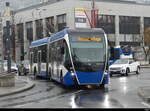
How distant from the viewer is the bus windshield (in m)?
22.2

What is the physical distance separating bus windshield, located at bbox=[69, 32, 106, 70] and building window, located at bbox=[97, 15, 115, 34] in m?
66.8

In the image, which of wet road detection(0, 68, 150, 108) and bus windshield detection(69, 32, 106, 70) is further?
bus windshield detection(69, 32, 106, 70)

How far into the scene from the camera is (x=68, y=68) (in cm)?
2211

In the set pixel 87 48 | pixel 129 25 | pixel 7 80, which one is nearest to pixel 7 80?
pixel 7 80

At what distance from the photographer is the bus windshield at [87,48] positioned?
2216 centimetres

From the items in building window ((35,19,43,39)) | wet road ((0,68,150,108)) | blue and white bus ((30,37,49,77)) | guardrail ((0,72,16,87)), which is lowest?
wet road ((0,68,150,108))

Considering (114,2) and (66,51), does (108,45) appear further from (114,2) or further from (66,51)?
(114,2)

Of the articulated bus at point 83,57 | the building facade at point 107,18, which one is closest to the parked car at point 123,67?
the articulated bus at point 83,57

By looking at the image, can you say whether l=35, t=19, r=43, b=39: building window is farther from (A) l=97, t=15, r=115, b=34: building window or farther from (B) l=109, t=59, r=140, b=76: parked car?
(B) l=109, t=59, r=140, b=76: parked car

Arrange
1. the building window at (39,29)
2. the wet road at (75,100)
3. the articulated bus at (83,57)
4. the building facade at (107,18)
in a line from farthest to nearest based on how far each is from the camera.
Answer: the building window at (39,29) → the building facade at (107,18) → the articulated bus at (83,57) → the wet road at (75,100)

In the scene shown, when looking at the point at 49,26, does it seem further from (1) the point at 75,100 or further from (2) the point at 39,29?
(1) the point at 75,100

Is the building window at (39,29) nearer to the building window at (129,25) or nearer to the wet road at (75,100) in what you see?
the building window at (129,25)

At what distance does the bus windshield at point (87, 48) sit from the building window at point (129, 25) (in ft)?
236

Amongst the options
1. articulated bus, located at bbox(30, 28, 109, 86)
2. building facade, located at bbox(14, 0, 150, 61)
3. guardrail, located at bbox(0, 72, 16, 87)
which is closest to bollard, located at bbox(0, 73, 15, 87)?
guardrail, located at bbox(0, 72, 16, 87)
